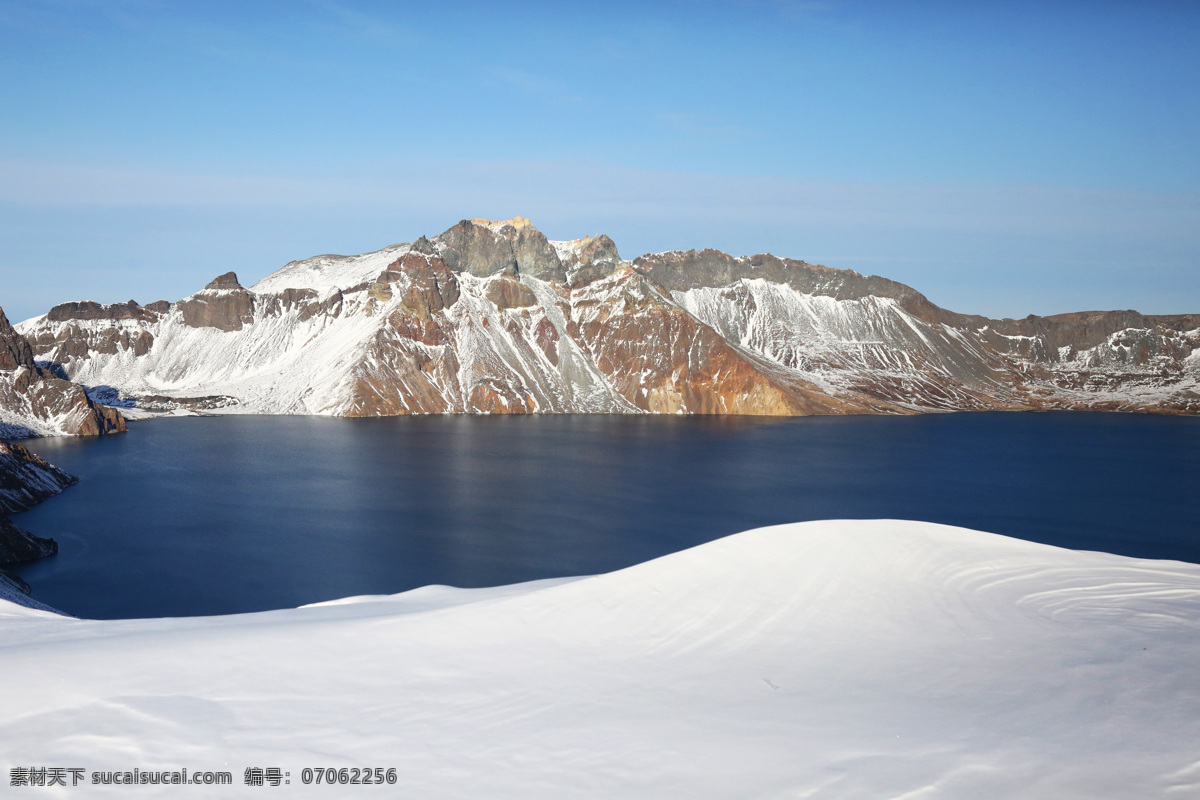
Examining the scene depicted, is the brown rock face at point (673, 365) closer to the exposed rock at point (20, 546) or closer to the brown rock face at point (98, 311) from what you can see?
the brown rock face at point (98, 311)

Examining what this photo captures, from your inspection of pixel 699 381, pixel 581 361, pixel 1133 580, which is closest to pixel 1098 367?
pixel 699 381

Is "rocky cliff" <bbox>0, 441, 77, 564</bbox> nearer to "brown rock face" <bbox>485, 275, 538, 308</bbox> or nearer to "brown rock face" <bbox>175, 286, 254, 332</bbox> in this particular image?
"brown rock face" <bbox>485, 275, 538, 308</bbox>

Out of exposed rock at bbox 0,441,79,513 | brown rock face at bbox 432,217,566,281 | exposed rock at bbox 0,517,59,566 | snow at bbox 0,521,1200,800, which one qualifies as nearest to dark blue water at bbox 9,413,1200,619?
exposed rock at bbox 0,517,59,566

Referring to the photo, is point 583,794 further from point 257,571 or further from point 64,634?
point 257,571

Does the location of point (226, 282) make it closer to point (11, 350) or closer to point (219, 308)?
point (219, 308)

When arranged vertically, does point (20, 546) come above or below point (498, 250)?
below

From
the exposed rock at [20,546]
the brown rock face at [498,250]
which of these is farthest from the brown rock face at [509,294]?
the exposed rock at [20,546]

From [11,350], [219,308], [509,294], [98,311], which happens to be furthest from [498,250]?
[11,350]
